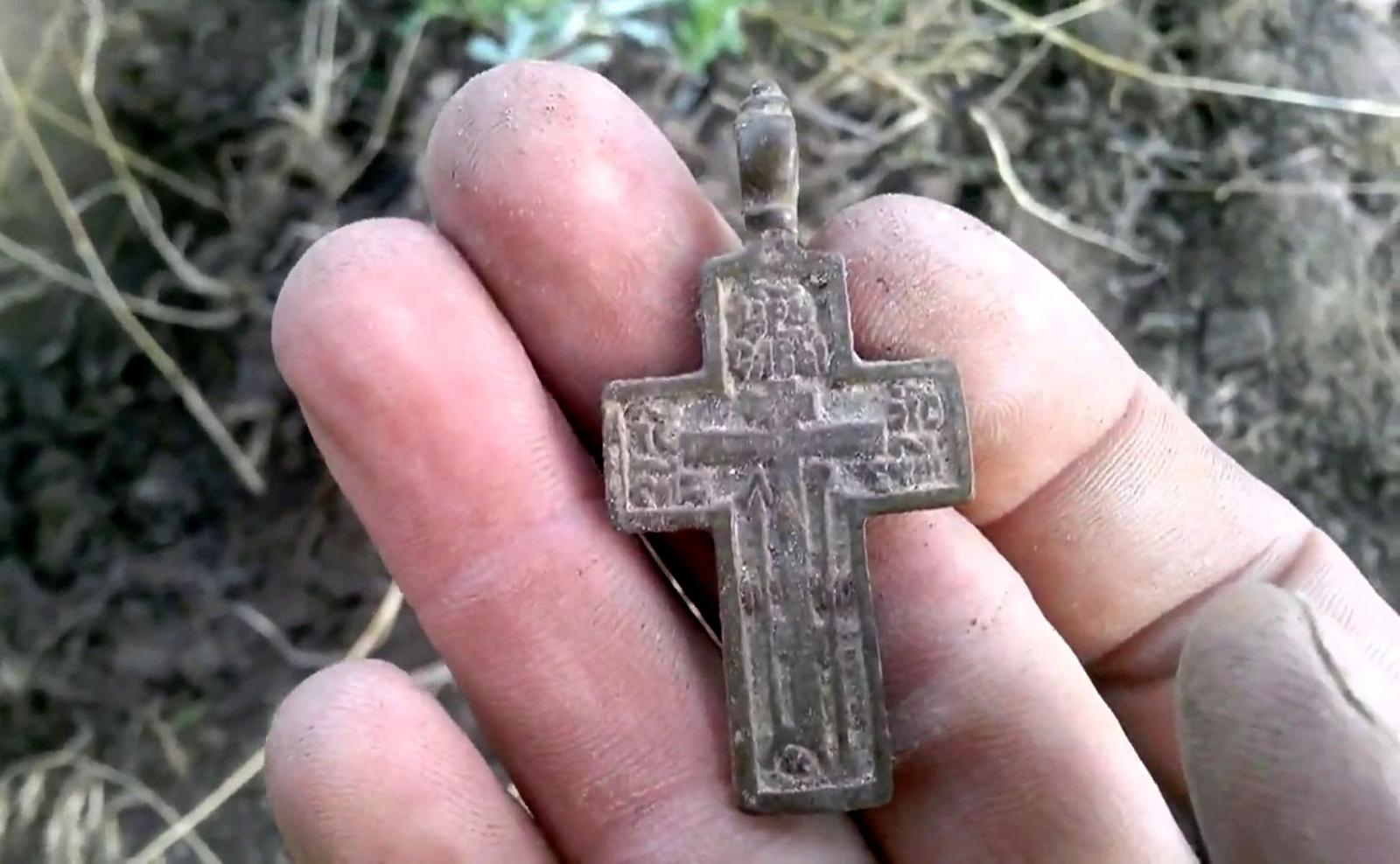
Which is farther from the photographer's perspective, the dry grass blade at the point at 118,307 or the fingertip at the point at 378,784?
the dry grass blade at the point at 118,307

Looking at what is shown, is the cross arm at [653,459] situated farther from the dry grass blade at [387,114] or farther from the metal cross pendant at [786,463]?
the dry grass blade at [387,114]

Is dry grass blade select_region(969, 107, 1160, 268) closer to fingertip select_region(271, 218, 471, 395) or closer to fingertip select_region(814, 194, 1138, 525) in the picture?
fingertip select_region(814, 194, 1138, 525)

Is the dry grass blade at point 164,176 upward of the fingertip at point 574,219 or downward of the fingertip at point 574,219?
downward

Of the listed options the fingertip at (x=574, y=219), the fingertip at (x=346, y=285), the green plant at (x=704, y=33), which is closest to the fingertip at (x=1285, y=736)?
the fingertip at (x=574, y=219)

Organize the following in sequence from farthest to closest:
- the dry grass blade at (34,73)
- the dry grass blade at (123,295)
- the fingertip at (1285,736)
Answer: the dry grass blade at (34,73)
the dry grass blade at (123,295)
the fingertip at (1285,736)

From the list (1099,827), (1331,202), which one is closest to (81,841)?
(1099,827)

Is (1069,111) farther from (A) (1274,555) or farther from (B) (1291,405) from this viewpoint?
(A) (1274,555)
